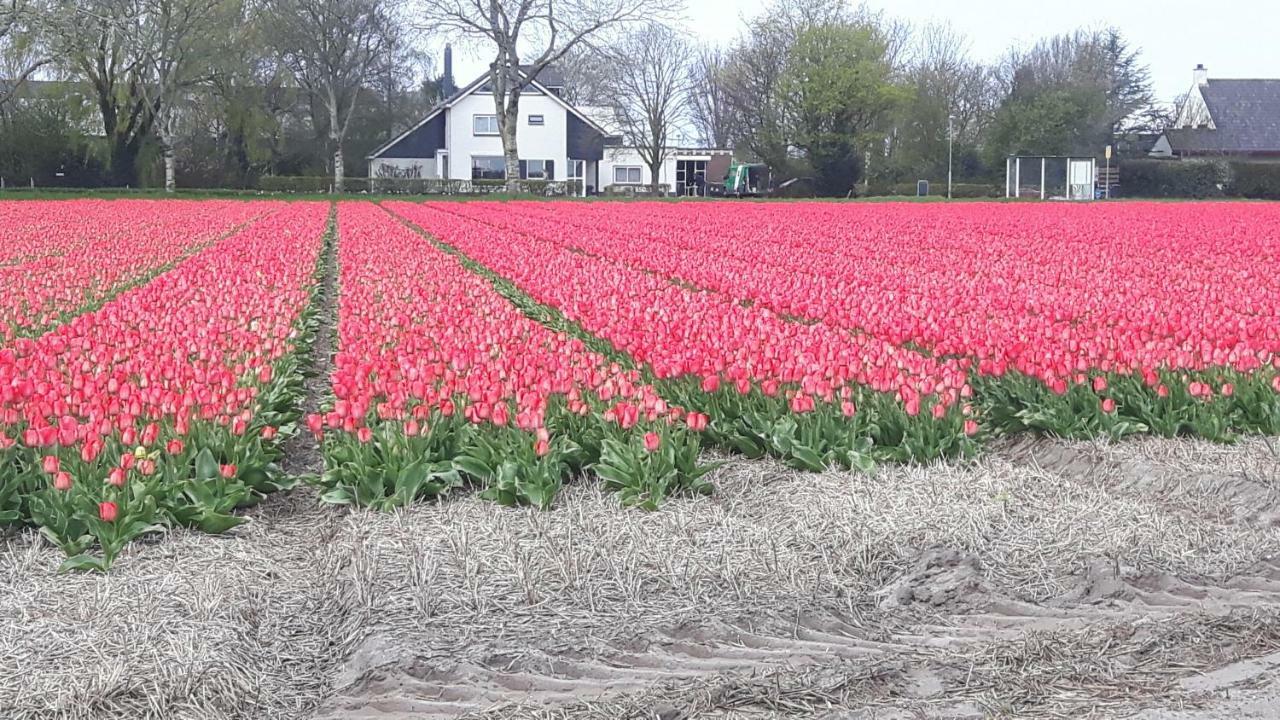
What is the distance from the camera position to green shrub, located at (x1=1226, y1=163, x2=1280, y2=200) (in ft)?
158

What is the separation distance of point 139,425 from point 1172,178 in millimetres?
50210

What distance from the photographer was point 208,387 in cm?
566

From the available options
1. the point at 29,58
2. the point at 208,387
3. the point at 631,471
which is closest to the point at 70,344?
the point at 208,387

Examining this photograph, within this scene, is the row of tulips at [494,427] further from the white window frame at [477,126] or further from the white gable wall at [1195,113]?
the white gable wall at [1195,113]

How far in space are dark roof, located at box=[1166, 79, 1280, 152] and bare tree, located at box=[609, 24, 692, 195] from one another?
82.4 ft

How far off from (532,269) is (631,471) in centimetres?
798

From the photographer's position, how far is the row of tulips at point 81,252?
1009 centimetres

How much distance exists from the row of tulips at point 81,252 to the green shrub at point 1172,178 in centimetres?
3469

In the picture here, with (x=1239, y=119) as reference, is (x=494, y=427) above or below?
below

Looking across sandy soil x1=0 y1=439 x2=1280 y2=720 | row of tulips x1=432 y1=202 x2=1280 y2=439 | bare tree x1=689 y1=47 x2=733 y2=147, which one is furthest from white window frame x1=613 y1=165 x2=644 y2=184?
sandy soil x1=0 y1=439 x2=1280 y2=720

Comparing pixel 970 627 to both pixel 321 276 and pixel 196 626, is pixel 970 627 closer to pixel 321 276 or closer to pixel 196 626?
pixel 196 626

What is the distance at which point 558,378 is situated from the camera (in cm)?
584

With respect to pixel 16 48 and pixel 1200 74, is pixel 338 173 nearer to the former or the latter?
pixel 16 48

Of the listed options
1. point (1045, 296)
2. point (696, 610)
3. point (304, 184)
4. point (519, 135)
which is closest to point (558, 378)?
point (696, 610)
